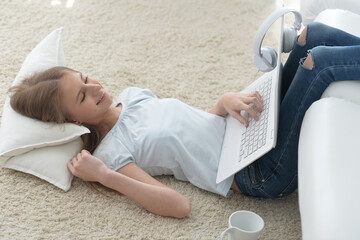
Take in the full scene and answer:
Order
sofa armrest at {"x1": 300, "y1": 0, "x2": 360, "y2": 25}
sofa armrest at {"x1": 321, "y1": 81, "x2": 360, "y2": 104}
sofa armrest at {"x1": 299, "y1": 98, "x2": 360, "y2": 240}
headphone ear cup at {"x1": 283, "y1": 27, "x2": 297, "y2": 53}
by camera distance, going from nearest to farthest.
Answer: sofa armrest at {"x1": 299, "y1": 98, "x2": 360, "y2": 240}
sofa armrest at {"x1": 321, "y1": 81, "x2": 360, "y2": 104}
headphone ear cup at {"x1": 283, "y1": 27, "x2": 297, "y2": 53}
sofa armrest at {"x1": 300, "y1": 0, "x2": 360, "y2": 25}

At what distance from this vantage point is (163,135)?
5.60ft

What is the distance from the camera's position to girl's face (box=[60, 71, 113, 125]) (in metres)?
1.66

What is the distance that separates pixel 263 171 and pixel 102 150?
1.78ft

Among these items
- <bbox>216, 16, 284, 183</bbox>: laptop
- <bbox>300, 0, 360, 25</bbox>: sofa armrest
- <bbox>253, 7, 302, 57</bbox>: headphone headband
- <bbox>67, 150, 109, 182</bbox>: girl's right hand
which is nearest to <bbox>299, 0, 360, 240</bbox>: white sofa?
<bbox>216, 16, 284, 183</bbox>: laptop

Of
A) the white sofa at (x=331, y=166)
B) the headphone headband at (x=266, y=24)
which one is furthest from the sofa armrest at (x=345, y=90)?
the headphone headband at (x=266, y=24)

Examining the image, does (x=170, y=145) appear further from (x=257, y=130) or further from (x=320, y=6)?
(x=320, y=6)

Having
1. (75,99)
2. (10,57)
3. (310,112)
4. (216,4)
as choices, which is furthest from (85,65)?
(310,112)

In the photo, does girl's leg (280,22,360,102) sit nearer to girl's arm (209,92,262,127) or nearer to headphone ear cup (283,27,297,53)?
headphone ear cup (283,27,297,53)

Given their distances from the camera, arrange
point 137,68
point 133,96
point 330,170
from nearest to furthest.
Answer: point 330,170 → point 133,96 → point 137,68

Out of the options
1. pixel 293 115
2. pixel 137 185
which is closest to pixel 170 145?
pixel 137 185

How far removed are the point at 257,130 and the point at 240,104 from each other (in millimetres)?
144

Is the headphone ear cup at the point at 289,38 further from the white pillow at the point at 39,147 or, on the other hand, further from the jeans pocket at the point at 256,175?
the white pillow at the point at 39,147

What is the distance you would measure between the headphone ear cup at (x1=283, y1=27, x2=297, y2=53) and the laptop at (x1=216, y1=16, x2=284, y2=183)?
10 cm

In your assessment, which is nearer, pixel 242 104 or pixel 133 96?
pixel 242 104
